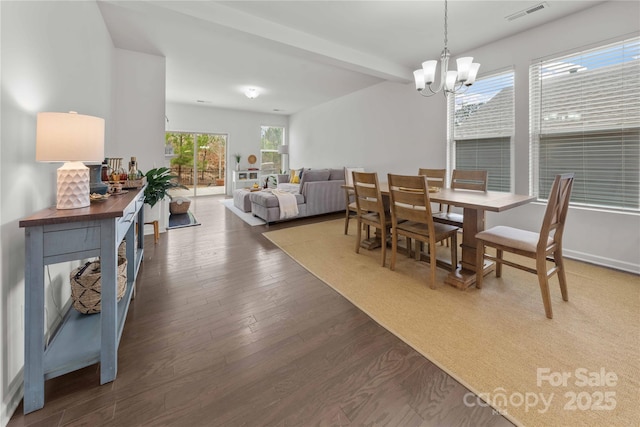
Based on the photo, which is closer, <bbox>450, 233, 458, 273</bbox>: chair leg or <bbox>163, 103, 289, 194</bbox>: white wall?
<bbox>450, 233, 458, 273</bbox>: chair leg

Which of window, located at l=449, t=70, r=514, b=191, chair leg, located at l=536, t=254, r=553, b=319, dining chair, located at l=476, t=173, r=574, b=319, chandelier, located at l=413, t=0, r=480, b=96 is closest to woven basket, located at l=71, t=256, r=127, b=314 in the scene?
dining chair, located at l=476, t=173, r=574, b=319

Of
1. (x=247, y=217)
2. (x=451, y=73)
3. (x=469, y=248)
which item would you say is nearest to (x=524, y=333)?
(x=469, y=248)

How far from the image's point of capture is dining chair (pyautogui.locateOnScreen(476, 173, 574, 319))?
1835 millimetres

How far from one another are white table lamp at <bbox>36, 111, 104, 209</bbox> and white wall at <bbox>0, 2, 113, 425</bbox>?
13 centimetres

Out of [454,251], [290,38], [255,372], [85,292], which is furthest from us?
[290,38]

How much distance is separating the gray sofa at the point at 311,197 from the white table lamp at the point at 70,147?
Result: 315cm

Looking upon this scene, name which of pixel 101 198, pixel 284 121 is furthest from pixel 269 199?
pixel 284 121

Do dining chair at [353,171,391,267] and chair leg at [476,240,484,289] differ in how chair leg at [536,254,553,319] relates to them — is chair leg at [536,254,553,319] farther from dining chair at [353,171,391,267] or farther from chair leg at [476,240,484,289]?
dining chair at [353,171,391,267]

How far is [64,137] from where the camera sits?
4.09 ft

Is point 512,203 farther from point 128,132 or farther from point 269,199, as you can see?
point 128,132

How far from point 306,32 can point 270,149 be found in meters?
6.25

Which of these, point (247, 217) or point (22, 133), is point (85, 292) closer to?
point (22, 133)

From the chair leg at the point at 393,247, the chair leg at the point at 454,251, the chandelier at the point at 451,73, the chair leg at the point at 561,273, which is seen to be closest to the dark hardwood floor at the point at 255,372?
the chair leg at the point at 393,247

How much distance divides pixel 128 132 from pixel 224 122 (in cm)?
458
